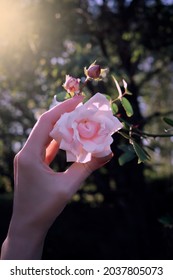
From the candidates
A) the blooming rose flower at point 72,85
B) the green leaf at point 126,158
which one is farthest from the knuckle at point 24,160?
the green leaf at point 126,158

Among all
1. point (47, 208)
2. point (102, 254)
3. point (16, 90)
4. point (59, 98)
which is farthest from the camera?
point (102, 254)

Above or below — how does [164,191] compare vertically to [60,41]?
below

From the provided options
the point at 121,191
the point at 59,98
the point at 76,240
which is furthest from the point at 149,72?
the point at 59,98

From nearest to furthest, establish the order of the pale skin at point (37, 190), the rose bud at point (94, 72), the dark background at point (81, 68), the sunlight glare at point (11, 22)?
the pale skin at point (37, 190) < the rose bud at point (94, 72) < the sunlight glare at point (11, 22) < the dark background at point (81, 68)

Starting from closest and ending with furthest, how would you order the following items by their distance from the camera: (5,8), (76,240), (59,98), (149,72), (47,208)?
(47,208) → (59,98) → (5,8) → (76,240) → (149,72)

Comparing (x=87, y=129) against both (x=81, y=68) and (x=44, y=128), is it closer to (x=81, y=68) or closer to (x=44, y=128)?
(x=44, y=128)

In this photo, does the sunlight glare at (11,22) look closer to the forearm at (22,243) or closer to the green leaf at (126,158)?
the green leaf at (126,158)

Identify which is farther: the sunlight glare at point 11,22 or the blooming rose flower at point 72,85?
the sunlight glare at point 11,22

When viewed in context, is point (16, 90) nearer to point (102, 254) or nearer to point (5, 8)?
point (5, 8)
